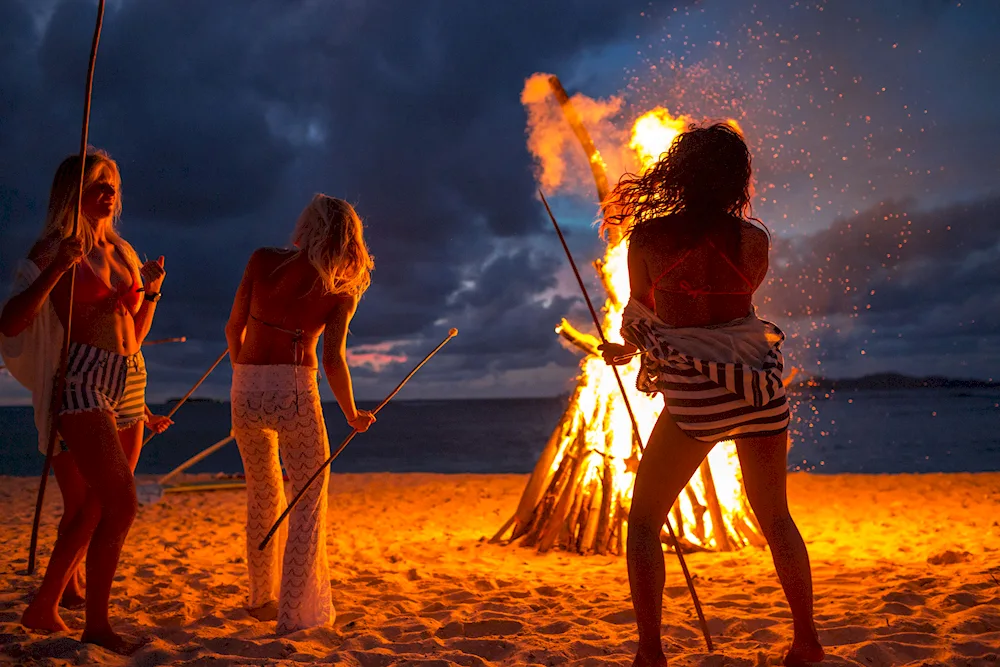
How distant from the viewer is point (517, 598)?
412 cm

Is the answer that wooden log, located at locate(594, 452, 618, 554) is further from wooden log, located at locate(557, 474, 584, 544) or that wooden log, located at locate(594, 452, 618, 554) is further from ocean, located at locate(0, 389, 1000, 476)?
ocean, located at locate(0, 389, 1000, 476)

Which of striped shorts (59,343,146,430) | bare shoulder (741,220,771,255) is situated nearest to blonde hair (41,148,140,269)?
striped shorts (59,343,146,430)

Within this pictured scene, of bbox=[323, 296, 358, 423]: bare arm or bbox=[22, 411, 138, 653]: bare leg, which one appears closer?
bbox=[22, 411, 138, 653]: bare leg

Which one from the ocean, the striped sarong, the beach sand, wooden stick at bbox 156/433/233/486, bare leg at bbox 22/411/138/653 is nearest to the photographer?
the striped sarong

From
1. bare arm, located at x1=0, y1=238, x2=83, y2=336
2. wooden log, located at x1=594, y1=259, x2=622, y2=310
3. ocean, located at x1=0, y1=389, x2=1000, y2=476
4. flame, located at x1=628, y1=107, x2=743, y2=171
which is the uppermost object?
flame, located at x1=628, y1=107, x2=743, y2=171

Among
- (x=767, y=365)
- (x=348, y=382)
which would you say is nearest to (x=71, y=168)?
(x=348, y=382)

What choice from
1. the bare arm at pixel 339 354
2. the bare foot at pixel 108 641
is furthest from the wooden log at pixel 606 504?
the bare foot at pixel 108 641

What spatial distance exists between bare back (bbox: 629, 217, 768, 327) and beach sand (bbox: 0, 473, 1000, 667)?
137cm

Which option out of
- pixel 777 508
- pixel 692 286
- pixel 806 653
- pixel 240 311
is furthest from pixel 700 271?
pixel 240 311

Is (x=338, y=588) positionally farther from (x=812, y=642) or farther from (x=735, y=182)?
(x=735, y=182)

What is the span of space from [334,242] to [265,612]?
1.79 m

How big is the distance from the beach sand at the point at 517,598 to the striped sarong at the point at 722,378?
1.05 metres

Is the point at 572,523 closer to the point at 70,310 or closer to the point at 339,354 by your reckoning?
the point at 339,354

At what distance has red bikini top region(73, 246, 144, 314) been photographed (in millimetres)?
3066
